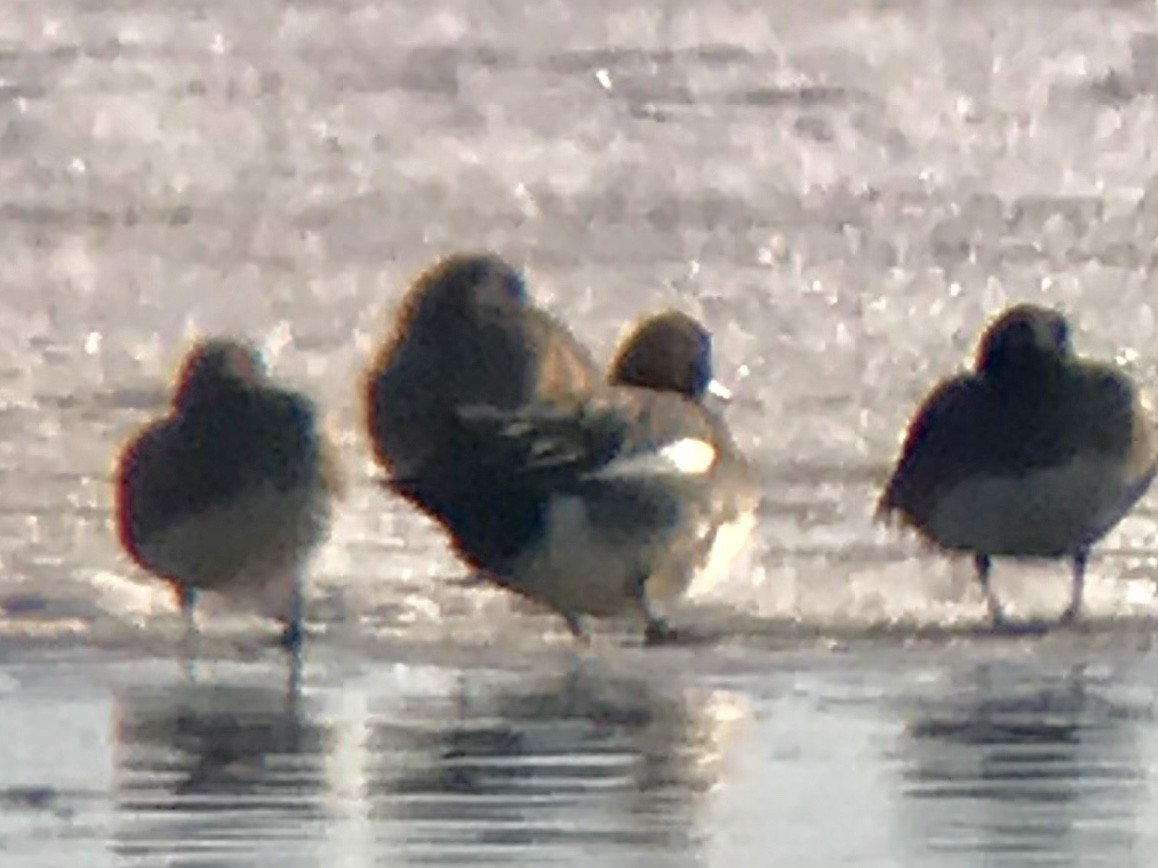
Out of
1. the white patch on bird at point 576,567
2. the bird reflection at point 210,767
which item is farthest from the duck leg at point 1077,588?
the bird reflection at point 210,767

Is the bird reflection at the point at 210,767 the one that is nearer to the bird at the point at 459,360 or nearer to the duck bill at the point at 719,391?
the bird at the point at 459,360

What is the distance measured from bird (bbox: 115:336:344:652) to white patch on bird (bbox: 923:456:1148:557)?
65.2 inches

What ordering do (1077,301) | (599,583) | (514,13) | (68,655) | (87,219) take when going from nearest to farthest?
1. (68,655)
2. (599,583)
3. (1077,301)
4. (87,219)
5. (514,13)

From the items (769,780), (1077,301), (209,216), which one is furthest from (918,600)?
(209,216)

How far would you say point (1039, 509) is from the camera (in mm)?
11992

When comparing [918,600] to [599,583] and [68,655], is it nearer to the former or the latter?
[599,583]

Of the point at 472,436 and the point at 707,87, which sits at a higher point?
the point at 707,87

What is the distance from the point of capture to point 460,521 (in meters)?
11.4

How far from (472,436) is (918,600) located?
1.26 metres

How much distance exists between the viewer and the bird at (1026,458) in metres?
12.0

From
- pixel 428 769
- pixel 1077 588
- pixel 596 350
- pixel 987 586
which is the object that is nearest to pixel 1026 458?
pixel 987 586

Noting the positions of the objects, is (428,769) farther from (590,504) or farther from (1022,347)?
(1022,347)

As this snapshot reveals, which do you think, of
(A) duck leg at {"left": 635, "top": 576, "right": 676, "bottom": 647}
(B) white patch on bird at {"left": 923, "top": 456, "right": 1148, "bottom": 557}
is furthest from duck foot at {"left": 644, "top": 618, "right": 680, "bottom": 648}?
(B) white patch on bird at {"left": 923, "top": 456, "right": 1148, "bottom": 557}

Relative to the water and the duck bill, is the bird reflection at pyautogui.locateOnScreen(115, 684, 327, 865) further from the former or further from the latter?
the duck bill
